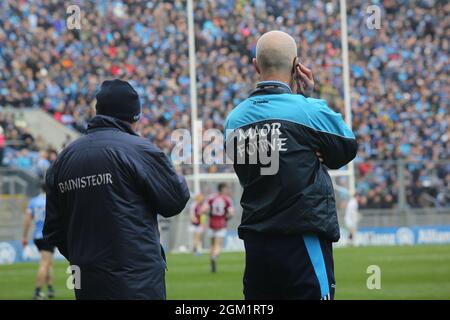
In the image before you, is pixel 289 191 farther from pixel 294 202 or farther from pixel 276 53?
pixel 276 53

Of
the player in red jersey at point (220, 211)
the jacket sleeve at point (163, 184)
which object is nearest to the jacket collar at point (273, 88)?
the jacket sleeve at point (163, 184)

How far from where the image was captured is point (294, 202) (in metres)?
5.84

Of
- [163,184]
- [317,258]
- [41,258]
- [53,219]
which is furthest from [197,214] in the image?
[317,258]

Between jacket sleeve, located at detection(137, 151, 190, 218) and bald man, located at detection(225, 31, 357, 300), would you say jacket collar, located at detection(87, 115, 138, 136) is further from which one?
bald man, located at detection(225, 31, 357, 300)

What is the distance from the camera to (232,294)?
645 inches

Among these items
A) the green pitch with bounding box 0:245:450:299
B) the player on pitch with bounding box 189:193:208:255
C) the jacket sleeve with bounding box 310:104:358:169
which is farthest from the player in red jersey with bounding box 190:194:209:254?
the jacket sleeve with bounding box 310:104:358:169

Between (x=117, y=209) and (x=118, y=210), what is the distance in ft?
0.03

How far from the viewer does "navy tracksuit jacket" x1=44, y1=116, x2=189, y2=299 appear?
6.41 m

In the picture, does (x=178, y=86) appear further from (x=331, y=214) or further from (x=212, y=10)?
(x=331, y=214)

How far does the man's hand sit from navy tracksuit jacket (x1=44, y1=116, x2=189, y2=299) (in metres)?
1.01

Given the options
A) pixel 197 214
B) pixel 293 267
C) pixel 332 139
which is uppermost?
pixel 332 139

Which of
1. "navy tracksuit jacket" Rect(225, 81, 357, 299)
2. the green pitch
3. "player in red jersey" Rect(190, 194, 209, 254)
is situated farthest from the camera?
"player in red jersey" Rect(190, 194, 209, 254)

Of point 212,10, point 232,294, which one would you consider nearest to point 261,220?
point 232,294

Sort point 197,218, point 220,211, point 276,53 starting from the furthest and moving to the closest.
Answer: point 197,218 → point 220,211 → point 276,53
